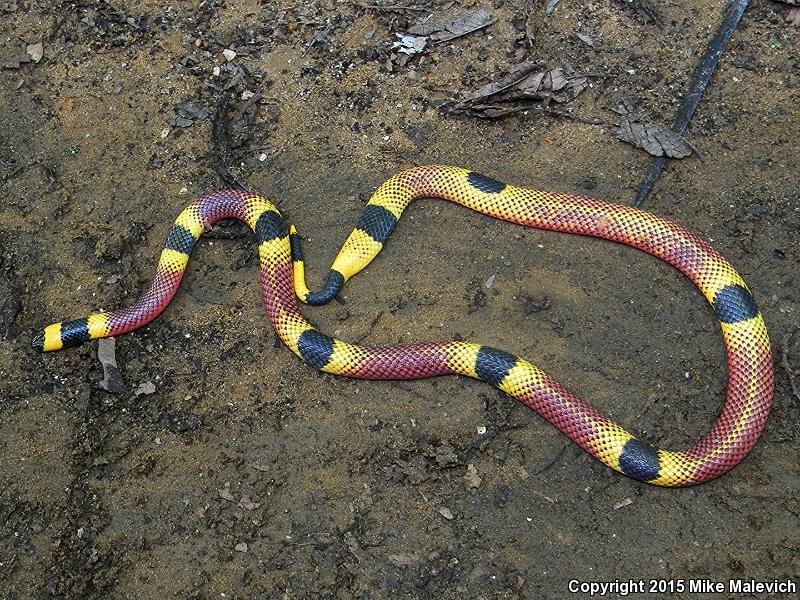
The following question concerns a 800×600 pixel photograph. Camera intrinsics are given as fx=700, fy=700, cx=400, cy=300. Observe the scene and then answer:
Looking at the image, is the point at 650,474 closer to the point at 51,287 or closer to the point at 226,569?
the point at 226,569

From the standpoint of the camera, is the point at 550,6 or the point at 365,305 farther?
the point at 550,6

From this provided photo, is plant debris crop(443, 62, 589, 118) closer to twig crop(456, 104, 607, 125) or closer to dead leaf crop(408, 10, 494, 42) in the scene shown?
twig crop(456, 104, 607, 125)

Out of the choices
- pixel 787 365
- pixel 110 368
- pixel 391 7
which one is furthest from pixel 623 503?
pixel 391 7

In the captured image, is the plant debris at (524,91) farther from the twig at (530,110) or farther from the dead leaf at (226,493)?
the dead leaf at (226,493)

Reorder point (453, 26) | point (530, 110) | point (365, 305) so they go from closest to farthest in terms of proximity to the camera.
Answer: point (365, 305)
point (530, 110)
point (453, 26)

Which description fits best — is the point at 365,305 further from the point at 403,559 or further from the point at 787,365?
the point at 787,365

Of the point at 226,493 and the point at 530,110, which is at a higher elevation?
the point at 530,110
